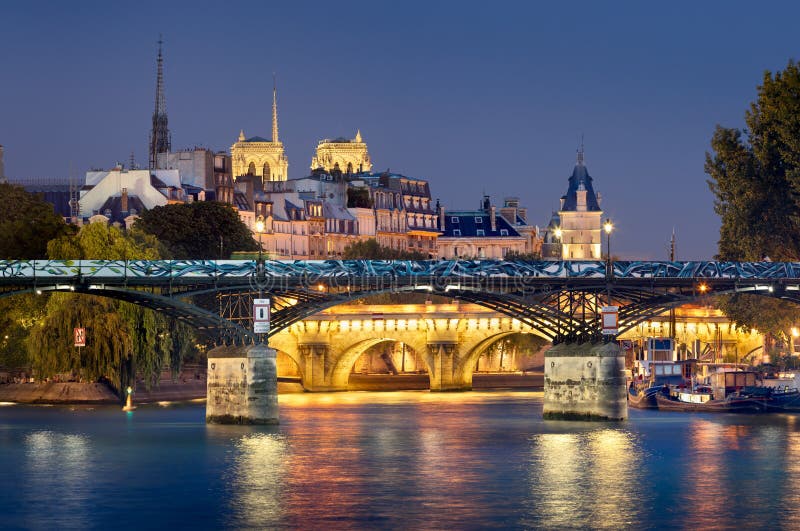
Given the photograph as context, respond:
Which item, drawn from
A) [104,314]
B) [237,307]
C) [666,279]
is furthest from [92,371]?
[666,279]

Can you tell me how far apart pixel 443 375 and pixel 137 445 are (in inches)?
2091

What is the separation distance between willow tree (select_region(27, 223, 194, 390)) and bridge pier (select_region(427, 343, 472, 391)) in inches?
1181

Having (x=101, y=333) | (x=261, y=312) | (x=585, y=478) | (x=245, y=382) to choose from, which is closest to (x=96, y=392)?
(x=101, y=333)

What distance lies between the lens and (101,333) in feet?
393

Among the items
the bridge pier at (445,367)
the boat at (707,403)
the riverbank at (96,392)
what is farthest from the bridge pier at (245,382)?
the bridge pier at (445,367)

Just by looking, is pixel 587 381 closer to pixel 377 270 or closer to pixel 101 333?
pixel 377 270

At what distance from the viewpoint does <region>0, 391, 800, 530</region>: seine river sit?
75.9m

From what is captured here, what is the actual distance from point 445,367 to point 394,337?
3940 millimetres

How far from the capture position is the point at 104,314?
119125mm

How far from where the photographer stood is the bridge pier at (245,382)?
10312 cm

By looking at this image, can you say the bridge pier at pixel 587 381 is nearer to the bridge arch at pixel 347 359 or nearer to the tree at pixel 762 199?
the tree at pixel 762 199

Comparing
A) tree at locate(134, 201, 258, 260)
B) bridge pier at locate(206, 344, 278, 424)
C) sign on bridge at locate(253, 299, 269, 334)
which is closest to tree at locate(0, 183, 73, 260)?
tree at locate(134, 201, 258, 260)

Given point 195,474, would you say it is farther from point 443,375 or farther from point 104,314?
point 443,375

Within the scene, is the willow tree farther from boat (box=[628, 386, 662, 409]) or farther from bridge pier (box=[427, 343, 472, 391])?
bridge pier (box=[427, 343, 472, 391])
